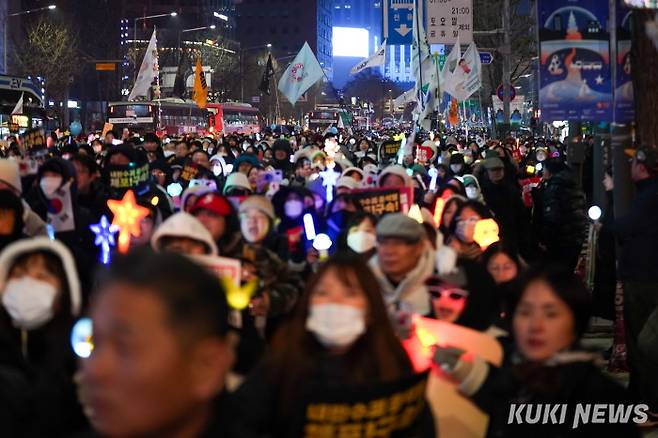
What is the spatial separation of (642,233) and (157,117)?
40.6 metres

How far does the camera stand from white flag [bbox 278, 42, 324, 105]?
94.8 ft

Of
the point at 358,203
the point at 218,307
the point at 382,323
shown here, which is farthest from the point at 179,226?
the point at 358,203

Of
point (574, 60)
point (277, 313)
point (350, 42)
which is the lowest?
point (277, 313)

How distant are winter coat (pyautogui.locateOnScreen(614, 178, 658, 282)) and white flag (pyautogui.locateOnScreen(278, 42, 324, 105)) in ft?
68.7

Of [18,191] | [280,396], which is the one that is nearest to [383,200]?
[18,191]

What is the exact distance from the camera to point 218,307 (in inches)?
96.3

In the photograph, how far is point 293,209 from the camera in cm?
994

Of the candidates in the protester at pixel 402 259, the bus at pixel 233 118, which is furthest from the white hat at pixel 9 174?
the bus at pixel 233 118

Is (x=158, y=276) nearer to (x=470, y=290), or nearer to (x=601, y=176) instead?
(x=470, y=290)

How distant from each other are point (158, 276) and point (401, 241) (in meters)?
3.01

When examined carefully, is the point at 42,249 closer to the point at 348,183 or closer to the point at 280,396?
the point at 280,396

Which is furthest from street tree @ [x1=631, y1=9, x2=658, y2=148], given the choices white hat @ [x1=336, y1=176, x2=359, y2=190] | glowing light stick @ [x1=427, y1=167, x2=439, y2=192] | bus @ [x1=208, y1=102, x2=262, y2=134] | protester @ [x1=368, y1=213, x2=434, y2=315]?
bus @ [x1=208, y1=102, x2=262, y2=134]

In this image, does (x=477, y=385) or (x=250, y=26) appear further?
(x=250, y=26)

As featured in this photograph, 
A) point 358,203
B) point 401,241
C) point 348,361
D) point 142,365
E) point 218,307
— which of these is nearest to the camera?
point 142,365
